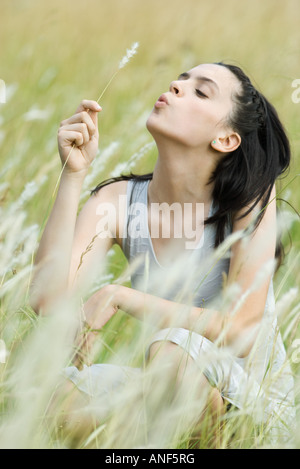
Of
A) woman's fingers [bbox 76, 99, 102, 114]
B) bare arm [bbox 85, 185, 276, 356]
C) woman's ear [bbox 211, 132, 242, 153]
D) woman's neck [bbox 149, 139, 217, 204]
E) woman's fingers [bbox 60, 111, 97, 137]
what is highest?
woman's ear [bbox 211, 132, 242, 153]

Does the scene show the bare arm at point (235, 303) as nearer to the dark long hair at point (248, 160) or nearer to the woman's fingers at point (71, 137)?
the dark long hair at point (248, 160)

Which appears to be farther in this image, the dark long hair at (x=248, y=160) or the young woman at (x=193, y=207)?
the dark long hair at (x=248, y=160)

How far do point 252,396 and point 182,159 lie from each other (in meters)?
0.69

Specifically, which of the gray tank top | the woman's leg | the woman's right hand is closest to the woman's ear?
the gray tank top

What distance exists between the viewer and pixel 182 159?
5.47 feet

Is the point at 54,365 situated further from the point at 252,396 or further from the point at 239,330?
the point at 239,330

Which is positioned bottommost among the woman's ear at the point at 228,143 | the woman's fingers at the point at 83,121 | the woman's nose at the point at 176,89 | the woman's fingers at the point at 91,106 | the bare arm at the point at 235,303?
the bare arm at the point at 235,303

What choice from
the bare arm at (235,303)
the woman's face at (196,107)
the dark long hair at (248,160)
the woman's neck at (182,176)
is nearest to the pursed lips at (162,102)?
the woman's face at (196,107)

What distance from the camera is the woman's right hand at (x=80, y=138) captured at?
1480mm

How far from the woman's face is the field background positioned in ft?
0.25

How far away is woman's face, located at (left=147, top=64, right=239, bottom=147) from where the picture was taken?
62.9 inches

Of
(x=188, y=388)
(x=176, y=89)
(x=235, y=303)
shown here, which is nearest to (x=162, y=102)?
(x=176, y=89)

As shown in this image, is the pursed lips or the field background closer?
the field background

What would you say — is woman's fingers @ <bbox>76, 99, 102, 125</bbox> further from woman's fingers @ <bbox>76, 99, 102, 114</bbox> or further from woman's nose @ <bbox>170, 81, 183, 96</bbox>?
woman's nose @ <bbox>170, 81, 183, 96</bbox>
